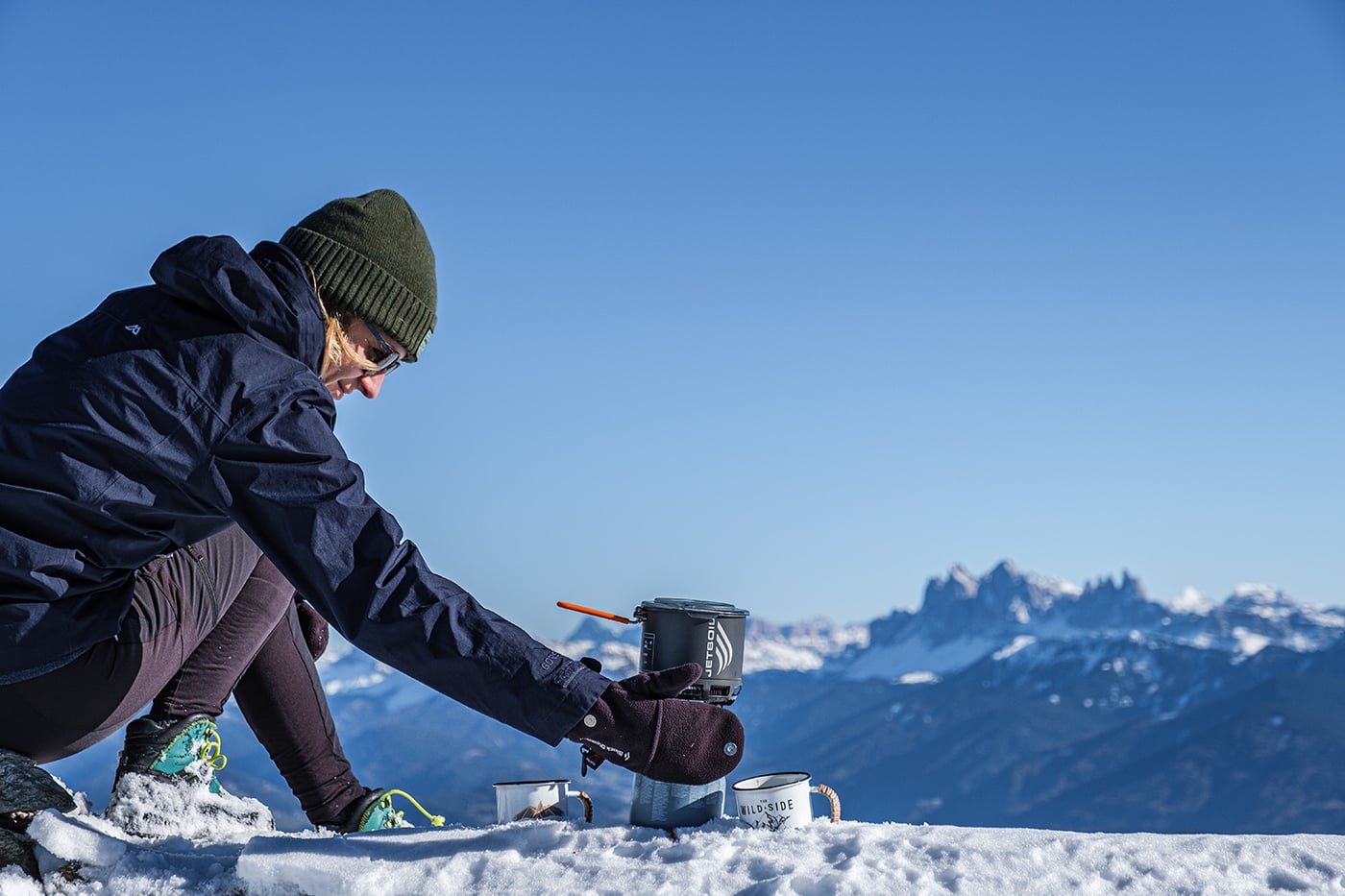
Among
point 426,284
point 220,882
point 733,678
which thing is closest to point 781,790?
point 733,678

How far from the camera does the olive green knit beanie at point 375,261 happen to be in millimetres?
2777

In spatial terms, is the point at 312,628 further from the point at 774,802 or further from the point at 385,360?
the point at 774,802

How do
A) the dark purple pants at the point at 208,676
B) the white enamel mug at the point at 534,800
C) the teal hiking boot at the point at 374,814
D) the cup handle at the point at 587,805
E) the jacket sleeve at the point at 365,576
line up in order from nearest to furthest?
the jacket sleeve at the point at 365,576, the dark purple pants at the point at 208,676, the cup handle at the point at 587,805, the white enamel mug at the point at 534,800, the teal hiking boot at the point at 374,814

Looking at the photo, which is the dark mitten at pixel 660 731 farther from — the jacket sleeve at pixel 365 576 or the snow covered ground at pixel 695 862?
the snow covered ground at pixel 695 862

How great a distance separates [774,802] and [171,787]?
1.71 m

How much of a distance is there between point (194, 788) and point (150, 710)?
26 cm

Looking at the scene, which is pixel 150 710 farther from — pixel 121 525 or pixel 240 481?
pixel 240 481

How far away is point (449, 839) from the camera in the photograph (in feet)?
9.36

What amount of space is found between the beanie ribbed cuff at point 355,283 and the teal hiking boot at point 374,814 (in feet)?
4.99

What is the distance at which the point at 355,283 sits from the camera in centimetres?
279

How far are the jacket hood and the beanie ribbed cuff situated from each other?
241 mm

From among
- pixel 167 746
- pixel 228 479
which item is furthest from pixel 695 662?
pixel 167 746

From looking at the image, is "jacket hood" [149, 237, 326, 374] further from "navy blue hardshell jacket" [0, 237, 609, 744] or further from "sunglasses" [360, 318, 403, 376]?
"sunglasses" [360, 318, 403, 376]

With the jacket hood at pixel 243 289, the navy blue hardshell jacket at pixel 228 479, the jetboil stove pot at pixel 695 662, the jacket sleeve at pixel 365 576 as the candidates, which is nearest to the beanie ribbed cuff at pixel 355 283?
the jacket hood at pixel 243 289
